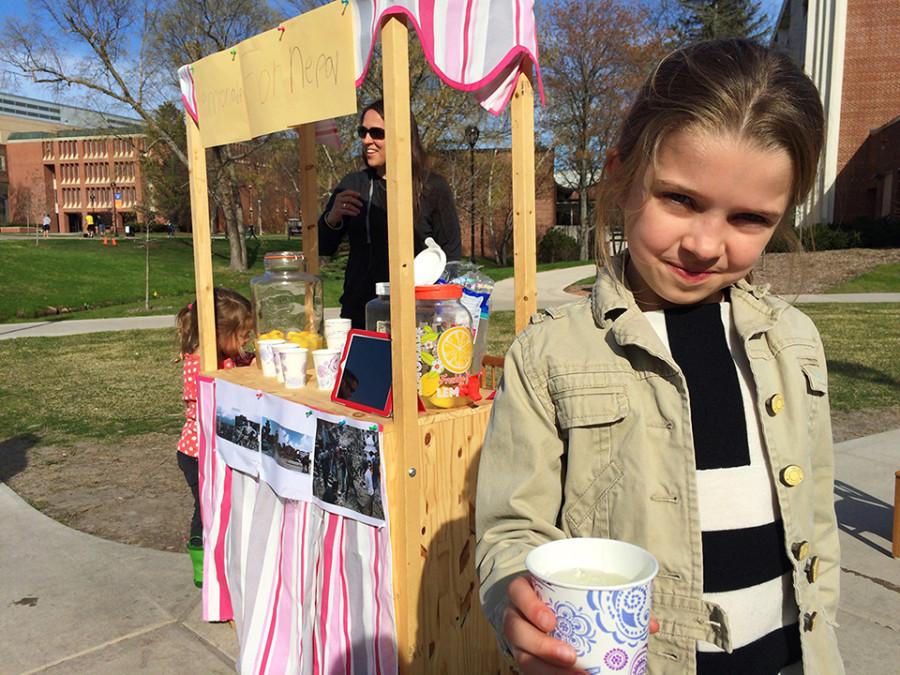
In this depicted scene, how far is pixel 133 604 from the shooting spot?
11.6 feet

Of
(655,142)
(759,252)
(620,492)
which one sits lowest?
(620,492)

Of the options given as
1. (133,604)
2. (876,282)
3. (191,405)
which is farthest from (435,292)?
(876,282)

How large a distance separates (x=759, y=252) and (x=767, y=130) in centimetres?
20

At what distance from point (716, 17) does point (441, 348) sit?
130 feet

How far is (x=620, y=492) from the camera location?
1.23 meters

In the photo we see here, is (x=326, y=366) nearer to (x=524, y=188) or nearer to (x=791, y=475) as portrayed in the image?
(x=524, y=188)

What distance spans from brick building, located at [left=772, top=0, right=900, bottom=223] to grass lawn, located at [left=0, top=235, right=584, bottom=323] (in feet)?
38.3

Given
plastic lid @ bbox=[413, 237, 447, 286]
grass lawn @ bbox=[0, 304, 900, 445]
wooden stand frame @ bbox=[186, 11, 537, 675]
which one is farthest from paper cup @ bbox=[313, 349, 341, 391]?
grass lawn @ bbox=[0, 304, 900, 445]

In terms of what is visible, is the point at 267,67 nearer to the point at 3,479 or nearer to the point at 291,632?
the point at 291,632

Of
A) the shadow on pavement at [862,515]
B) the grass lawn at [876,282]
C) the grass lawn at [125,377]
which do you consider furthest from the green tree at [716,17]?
the shadow on pavement at [862,515]

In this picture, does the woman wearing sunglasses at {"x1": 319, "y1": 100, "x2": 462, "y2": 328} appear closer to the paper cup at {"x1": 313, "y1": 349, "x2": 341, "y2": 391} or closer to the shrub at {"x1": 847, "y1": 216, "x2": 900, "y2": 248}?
the paper cup at {"x1": 313, "y1": 349, "x2": 341, "y2": 391}

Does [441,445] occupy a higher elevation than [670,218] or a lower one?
lower

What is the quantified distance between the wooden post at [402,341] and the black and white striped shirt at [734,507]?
3.21 ft

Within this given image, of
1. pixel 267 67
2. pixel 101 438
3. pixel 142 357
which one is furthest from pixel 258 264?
pixel 267 67
